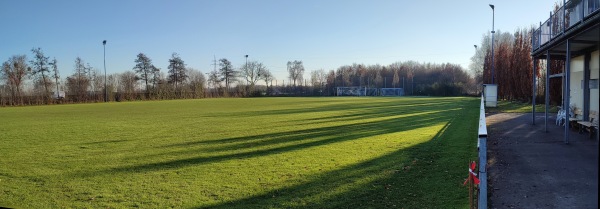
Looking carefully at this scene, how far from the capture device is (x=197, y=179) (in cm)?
745

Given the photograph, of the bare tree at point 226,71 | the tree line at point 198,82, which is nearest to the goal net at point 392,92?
the tree line at point 198,82

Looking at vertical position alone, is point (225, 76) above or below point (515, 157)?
above

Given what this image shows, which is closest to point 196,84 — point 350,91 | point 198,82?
point 198,82

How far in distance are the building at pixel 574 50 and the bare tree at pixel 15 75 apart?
188 feet

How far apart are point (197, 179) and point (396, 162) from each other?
14.4 feet

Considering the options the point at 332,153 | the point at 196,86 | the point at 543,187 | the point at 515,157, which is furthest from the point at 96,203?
the point at 196,86

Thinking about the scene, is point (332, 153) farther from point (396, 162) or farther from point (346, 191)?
point (346, 191)

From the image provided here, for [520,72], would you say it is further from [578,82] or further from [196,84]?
[196,84]

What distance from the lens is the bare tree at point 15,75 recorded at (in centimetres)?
5016

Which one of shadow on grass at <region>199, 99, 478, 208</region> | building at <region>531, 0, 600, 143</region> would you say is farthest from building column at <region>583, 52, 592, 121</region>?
shadow on grass at <region>199, 99, 478, 208</region>

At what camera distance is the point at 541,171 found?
7.46m

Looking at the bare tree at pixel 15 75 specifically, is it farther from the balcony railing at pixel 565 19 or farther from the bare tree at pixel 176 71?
the balcony railing at pixel 565 19

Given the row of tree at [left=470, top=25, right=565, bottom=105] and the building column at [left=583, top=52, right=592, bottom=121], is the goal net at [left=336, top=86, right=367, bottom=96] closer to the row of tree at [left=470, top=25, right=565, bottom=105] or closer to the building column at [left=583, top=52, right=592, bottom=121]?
the row of tree at [left=470, top=25, right=565, bottom=105]

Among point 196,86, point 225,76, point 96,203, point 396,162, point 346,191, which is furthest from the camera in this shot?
point 225,76
